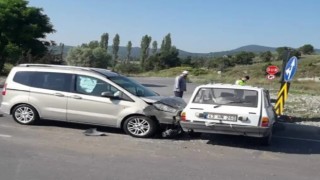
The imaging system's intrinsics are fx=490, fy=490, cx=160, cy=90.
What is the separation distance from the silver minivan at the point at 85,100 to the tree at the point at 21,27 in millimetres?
30957

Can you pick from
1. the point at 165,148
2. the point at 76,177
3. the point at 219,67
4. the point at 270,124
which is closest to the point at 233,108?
the point at 270,124

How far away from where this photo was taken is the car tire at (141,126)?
1084 cm

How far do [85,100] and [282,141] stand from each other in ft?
15.4

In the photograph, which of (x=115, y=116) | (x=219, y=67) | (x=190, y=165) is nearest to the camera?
(x=190, y=165)

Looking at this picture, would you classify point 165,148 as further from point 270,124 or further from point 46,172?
point 46,172

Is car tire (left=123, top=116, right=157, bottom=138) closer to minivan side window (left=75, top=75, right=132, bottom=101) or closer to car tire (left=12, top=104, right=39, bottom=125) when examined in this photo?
minivan side window (left=75, top=75, right=132, bottom=101)

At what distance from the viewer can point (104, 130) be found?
11.5 m

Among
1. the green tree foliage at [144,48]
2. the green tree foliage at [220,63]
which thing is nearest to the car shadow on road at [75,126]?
the green tree foliage at [220,63]

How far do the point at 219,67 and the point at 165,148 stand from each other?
10992 cm

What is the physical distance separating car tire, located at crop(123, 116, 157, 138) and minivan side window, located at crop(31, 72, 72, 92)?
1.74 meters

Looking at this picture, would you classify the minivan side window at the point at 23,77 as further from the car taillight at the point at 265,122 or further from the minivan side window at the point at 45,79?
the car taillight at the point at 265,122

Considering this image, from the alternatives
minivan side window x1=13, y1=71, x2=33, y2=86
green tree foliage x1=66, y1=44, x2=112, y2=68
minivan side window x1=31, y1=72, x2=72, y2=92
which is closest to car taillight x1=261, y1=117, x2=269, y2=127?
minivan side window x1=31, y1=72, x2=72, y2=92

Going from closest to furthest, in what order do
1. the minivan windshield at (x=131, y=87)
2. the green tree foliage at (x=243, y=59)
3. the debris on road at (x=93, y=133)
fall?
the debris on road at (x=93, y=133) < the minivan windshield at (x=131, y=87) < the green tree foliage at (x=243, y=59)

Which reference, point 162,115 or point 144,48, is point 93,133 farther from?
point 144,48
